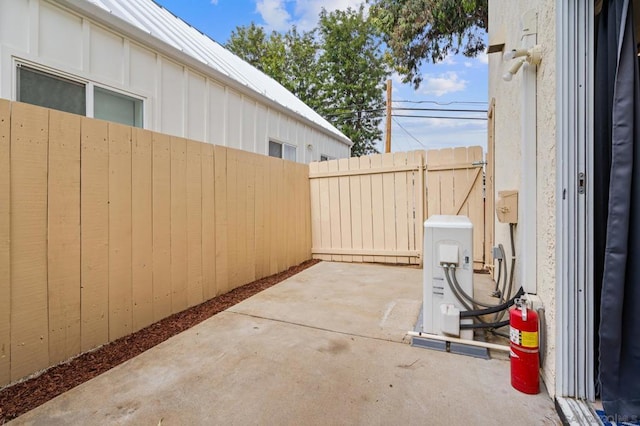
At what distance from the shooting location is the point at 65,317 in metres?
2.08

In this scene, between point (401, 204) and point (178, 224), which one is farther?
point (401, 204)

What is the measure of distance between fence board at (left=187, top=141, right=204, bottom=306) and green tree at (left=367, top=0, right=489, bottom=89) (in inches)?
254

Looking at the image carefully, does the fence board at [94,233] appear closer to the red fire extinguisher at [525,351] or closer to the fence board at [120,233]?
the fence board at [120,233]

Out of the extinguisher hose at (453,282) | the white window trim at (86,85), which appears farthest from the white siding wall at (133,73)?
the extinguisher hose at (453,282)

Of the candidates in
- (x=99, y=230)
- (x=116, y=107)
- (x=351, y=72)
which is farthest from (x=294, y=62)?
(x=99, y=230)

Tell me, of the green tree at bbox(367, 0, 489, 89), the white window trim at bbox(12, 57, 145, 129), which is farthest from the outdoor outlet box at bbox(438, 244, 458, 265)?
the green tree at bbox(367, 0, 489, 89)

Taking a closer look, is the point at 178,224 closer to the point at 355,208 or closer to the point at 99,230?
the point at 99,230

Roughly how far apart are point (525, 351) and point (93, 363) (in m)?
2.74

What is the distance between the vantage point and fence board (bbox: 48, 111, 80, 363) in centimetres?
202

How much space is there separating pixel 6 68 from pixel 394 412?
404 cm

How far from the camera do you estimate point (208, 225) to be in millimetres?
3381

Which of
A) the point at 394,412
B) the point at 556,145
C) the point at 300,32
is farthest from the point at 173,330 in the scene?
the point at 300,32

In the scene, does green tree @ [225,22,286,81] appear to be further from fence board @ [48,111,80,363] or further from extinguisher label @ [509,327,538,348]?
extinguisher label @ [509,327,538,348]

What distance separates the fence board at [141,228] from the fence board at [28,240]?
2.05ft
